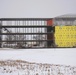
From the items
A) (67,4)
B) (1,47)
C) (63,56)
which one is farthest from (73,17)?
(1,47)

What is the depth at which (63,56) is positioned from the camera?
1.79m

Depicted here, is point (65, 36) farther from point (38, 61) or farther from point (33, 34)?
point (38, 61)

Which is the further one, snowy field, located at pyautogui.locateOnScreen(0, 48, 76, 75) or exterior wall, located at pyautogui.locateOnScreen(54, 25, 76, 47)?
exterior wall, located at pyautogui.locateOnScreen(54, 25, 76, 47)

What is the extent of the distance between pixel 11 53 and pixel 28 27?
0.43 metres

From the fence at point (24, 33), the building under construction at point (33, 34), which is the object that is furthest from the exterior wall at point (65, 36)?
the fence at point (24, 33)

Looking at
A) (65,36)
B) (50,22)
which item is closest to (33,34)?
(50,22)

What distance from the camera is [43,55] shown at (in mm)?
1773

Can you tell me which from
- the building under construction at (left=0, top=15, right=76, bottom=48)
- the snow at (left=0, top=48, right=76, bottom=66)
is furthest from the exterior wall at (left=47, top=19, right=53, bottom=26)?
the snow at (left=0, top=48, right=76, bottom=66)

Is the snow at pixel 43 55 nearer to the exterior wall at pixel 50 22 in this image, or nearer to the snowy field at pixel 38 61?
the snowy field at pixel 38 61

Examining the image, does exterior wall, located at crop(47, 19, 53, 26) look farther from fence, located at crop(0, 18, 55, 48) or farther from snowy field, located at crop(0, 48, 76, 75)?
snowy field, located at crop(0, 48, 76, 75)

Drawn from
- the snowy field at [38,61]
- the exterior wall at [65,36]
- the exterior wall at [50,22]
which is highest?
the exterior wall at [50,22]

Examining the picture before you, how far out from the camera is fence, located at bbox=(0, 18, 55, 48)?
6.15 ft

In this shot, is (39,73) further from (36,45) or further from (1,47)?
(1,47)

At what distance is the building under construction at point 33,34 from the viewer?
188cm
